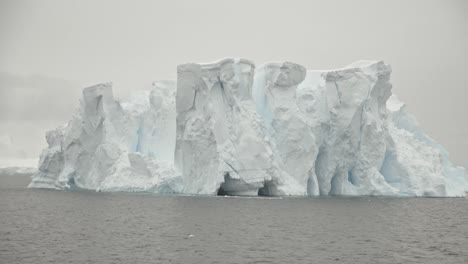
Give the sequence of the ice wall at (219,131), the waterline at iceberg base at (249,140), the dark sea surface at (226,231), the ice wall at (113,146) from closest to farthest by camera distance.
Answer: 1. the dark sea surface at (226,231)
2. the ice wall at (219,131)
3. the waterline at iceberg base at (249,140)
4. the ice wall at (113,146)

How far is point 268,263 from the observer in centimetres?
1662

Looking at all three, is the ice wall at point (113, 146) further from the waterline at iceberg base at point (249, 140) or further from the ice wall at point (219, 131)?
the ice wall at point (219, 131)

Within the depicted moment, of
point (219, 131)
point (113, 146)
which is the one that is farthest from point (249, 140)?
point (113, 146)

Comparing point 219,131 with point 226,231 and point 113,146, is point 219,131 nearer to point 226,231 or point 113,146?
point 113,146

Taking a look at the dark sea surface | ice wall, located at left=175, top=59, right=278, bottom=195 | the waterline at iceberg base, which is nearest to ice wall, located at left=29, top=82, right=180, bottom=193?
the waterline at iceberg base

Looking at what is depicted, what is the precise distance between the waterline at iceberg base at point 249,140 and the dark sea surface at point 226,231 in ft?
7.07

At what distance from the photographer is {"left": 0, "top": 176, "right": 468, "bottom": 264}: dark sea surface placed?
57.9 feet

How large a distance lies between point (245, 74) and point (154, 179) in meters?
8.26

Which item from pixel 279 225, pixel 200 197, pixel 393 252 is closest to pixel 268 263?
pixel 393 252

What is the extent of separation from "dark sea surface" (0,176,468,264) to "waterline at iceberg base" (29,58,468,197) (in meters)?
2.15

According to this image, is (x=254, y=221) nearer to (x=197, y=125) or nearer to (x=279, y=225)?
(x=279, y=225)

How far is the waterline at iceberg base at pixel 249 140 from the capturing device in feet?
113

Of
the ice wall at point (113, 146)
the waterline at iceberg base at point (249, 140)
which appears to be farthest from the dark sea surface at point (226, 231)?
the ice wall at point (113, 146)

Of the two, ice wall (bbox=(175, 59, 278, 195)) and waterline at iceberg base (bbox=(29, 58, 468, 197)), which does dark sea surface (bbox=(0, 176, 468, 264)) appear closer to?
ice wall (bbox=(175, 59, 278, 195))
